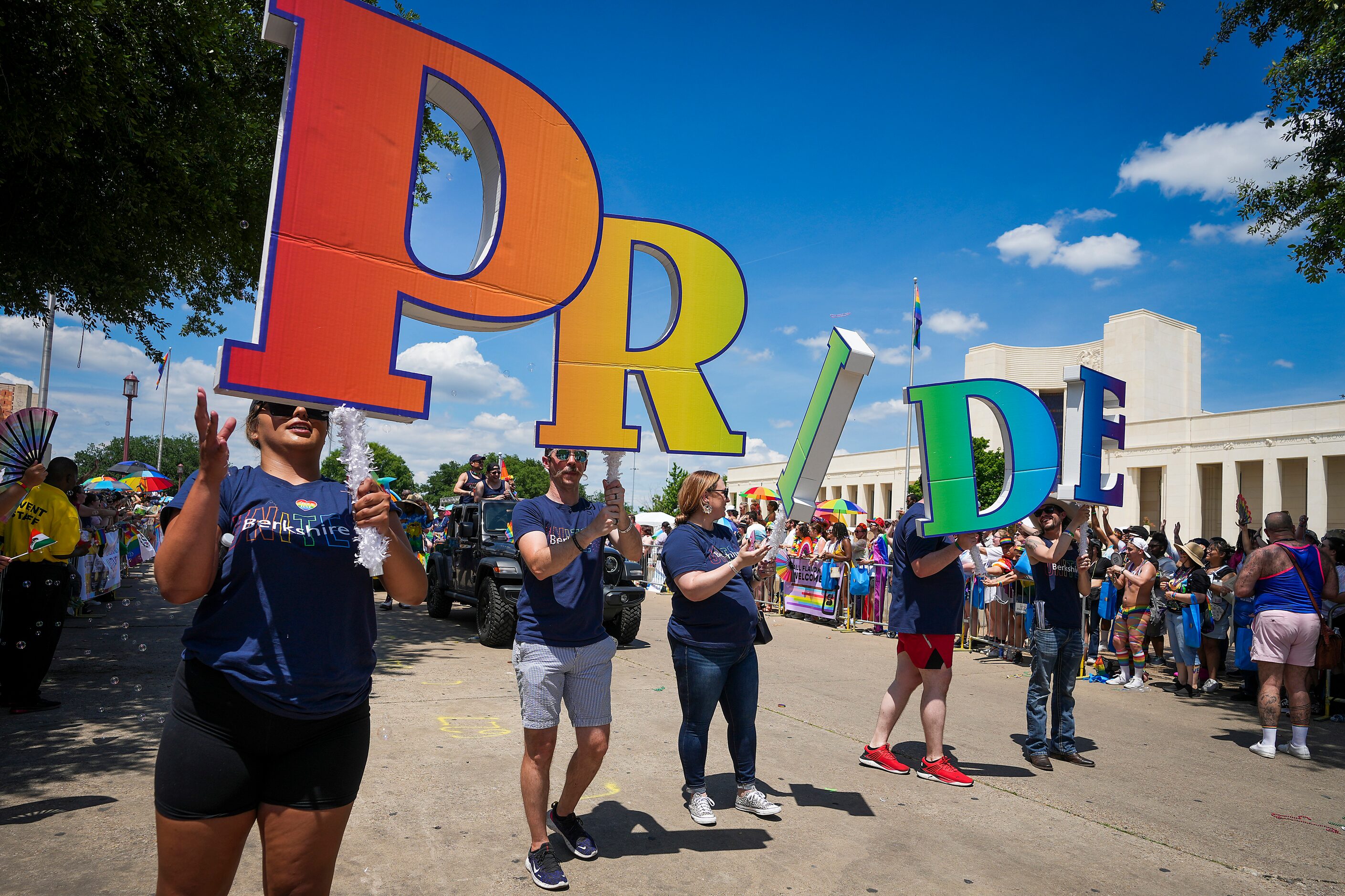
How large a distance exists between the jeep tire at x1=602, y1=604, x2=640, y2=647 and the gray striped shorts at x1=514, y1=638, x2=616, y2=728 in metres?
6.50

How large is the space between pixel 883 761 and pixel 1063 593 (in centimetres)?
183

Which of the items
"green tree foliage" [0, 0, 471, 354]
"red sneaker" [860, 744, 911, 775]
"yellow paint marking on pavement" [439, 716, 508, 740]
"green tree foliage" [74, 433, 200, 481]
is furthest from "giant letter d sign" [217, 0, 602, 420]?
"green tree foliage" [74, 433, 200, 481]

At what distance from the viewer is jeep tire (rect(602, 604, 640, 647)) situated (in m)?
10.2

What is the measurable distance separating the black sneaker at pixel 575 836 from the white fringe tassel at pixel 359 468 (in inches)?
83.3

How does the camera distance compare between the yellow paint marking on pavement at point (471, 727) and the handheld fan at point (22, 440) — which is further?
the yellow paint marking on pavement at point (471, 727)

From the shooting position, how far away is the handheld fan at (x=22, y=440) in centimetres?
465

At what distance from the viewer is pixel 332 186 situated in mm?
2836

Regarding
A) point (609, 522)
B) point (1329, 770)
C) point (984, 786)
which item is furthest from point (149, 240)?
point (1329, 770)

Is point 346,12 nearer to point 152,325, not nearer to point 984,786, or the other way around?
point 984,786

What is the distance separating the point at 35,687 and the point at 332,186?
221 inches

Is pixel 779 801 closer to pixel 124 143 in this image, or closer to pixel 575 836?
pixel 575 836

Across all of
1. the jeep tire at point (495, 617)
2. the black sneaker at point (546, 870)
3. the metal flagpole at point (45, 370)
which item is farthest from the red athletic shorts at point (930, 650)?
the metal flagpole at point (45, 370)

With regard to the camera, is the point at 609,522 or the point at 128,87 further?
the point at 128,87

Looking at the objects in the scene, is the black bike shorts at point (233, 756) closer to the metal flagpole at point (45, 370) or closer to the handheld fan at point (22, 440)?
the handheld fan at point (22, 440)
